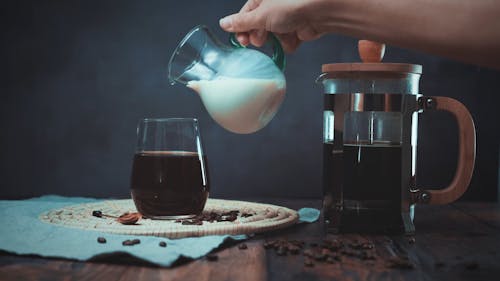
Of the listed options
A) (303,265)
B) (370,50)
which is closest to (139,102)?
(370,50)

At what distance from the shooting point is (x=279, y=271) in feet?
3.13

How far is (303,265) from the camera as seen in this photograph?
988mm

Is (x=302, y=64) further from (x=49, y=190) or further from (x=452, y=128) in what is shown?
(x=49, y=190)

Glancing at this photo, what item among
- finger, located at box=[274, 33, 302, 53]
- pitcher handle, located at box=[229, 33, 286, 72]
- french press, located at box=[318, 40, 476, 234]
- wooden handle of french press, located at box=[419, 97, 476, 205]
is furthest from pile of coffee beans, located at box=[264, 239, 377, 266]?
finger, located at box=[274, 33, 302, 53]

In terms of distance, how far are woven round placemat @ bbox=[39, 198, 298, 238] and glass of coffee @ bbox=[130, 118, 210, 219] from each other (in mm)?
33

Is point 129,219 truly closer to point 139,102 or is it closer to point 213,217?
point 213,217

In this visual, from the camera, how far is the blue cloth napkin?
99cm

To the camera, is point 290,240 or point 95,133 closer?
point 290,240

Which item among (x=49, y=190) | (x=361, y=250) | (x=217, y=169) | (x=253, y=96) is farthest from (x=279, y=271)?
(x=49, y=190)

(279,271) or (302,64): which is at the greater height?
(302,64)

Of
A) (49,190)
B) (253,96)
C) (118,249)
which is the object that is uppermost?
(253,96)

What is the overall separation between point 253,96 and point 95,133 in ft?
2.83

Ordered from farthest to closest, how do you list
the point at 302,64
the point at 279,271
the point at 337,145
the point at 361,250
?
the point at 302,64, the point at 337,145, the point at 361,250, the point at 279,271

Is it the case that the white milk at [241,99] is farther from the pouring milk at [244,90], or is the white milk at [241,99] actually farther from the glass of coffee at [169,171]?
the glass of coffee at [169,171]
